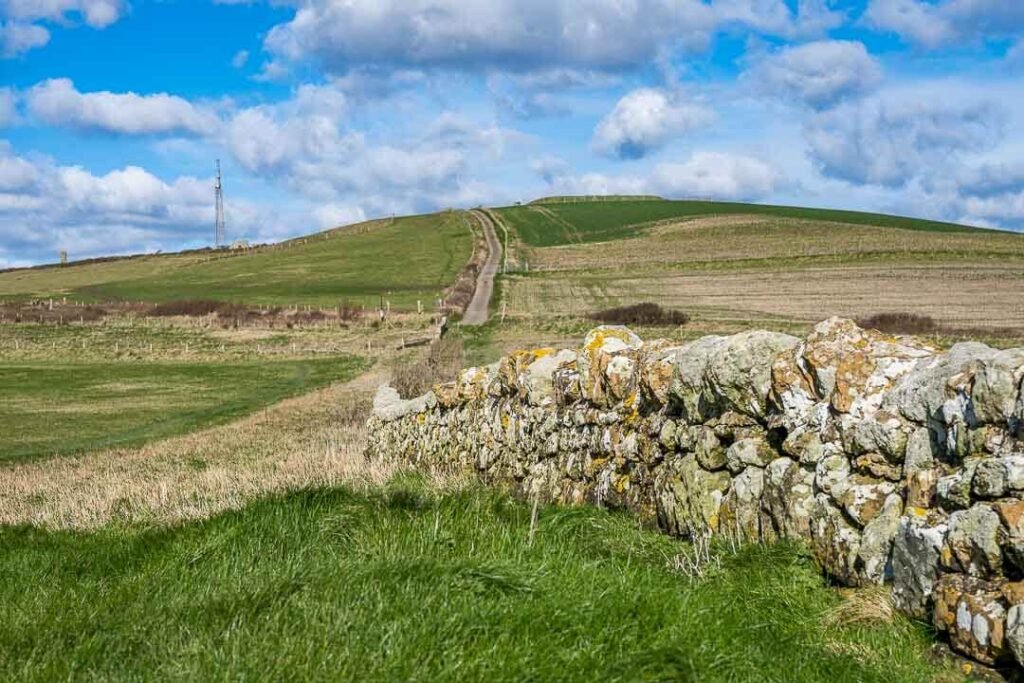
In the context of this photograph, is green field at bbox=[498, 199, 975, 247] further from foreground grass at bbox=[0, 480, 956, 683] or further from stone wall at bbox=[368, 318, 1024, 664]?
foreground grass at bbox=[0, 480, 956, 683]

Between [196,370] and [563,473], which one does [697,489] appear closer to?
[563,473]

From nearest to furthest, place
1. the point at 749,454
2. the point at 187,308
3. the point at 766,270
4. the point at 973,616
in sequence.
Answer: the point at 973,616
the point at 749,454
the point at 187,308
the point at 766,270

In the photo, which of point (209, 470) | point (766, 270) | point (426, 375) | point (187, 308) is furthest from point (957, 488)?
point (766, 270)

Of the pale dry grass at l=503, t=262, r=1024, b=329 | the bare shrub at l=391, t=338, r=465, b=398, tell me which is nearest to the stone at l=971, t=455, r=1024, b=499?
the bare shrub at l=391, t=338, r=465, b=398

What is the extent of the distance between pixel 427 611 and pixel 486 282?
7909 cm

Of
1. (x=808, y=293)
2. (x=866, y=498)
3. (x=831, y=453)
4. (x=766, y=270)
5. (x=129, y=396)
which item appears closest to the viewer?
(x=866, y=498)

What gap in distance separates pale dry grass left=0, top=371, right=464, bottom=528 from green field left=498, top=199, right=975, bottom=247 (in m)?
84.5

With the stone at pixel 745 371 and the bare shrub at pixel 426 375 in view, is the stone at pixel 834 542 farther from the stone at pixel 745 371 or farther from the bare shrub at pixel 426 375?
the bare shrub at pixel 426 375

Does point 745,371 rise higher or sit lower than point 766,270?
lower

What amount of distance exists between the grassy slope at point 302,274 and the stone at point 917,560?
2697 inches

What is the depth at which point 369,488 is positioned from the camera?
8258mm

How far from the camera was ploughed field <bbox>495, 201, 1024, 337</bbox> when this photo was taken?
53719 mm

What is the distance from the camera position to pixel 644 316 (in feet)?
174

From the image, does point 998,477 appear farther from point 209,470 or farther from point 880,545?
point 209,470
